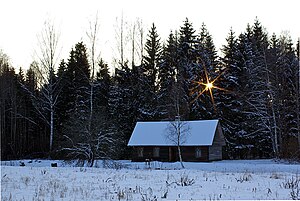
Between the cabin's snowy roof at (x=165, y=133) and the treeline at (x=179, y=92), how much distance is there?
1893 millimetres

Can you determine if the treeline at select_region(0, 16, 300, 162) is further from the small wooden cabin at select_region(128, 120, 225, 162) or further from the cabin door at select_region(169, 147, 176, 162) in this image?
the cabin door at select_region(169, 147, 176, 162)

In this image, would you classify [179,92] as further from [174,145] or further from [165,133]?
[174,145]

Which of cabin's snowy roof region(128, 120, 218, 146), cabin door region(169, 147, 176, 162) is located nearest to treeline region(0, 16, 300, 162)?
cabin's snowy roof region(128, 120, 218, 146)

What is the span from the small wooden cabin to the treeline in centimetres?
230

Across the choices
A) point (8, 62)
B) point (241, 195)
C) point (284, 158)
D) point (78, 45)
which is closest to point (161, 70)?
point (78, 45)

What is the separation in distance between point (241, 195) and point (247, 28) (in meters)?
43.8

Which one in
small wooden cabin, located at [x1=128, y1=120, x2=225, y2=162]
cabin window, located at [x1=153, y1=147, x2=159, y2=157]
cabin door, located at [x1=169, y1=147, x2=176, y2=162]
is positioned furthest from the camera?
cabin window, located at [x1=153, y1=147, x2=159, y2=157]

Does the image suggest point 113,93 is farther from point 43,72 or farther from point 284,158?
point 284,158

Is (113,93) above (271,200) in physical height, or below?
above

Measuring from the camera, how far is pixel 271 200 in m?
9.38

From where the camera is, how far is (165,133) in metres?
42.1

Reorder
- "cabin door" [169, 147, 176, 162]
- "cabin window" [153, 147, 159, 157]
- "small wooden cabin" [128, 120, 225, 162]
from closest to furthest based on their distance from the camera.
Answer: "small wooden cabin" [128, 120, 225, 162], "cabin door" [169, 147, 176, 162], "cabin window" [153, 147, 159, 157]

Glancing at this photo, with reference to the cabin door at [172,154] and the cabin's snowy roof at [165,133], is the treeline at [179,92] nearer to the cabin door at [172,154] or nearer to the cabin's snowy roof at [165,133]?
the cabin's snowy roof at [165,133]

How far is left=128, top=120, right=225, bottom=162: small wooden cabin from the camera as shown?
39.8 metres
